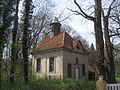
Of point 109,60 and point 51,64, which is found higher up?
point 109,60

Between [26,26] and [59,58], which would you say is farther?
[59,58]

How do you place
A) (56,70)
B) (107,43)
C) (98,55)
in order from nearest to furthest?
1. (98,55)
2. (107,43)
3. (56,70)

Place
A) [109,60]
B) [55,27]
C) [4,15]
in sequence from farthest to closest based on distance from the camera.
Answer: [55,27], [109,60], [4,15]

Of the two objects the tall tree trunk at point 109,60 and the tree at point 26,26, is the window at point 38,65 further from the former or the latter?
the tall tree trunk at point 109,60

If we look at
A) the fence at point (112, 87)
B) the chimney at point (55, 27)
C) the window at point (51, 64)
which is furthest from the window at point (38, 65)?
the fence at point (112, 87)

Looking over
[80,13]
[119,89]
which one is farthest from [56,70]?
[119,89]

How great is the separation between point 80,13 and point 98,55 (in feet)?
12.1

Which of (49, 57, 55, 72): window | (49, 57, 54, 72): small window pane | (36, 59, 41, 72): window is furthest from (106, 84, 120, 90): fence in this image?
(36, 59, 41, 72): window

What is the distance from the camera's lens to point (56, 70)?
1035 inches

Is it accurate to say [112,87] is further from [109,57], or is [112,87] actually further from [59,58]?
[59,58]

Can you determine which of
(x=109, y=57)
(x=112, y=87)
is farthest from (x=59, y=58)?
(x=112, y=87)

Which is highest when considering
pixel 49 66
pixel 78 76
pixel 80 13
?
pixel 80 13

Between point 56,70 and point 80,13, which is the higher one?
point 80,13

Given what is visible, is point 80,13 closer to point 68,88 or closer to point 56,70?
point 68,88
